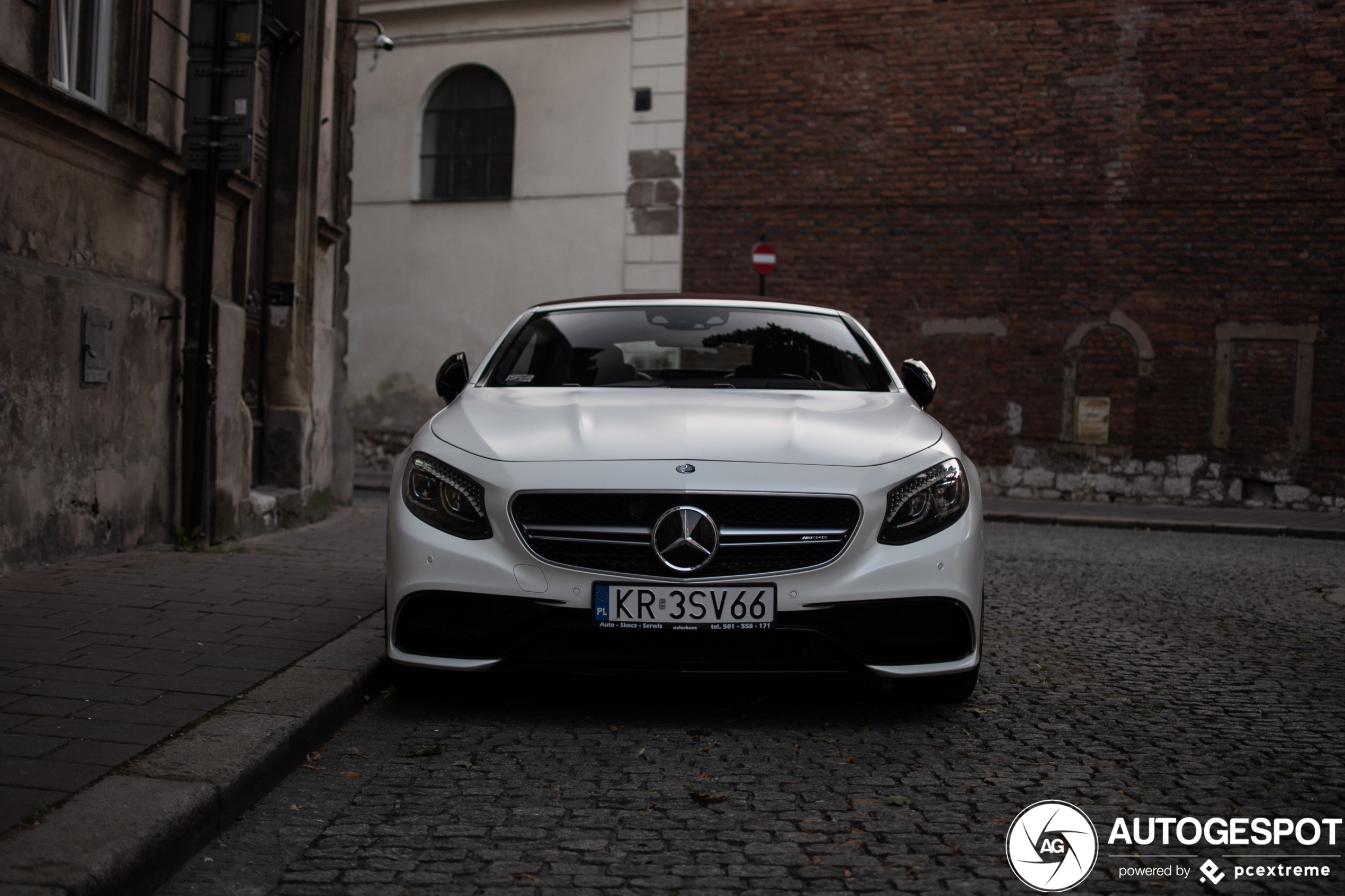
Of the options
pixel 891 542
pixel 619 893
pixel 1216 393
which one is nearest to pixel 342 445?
pixel 891 542

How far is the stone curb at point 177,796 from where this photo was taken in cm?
236

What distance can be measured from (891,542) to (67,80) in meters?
5.35

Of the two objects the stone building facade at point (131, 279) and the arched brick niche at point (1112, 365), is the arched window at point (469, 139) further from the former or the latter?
the arched brick niche at point (1112, 365)

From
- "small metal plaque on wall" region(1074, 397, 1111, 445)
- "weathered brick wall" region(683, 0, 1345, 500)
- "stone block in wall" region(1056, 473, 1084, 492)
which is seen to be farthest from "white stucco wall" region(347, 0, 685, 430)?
"stone block in wall" region(1056, 473, 1084, 492)

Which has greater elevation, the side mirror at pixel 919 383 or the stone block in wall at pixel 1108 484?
the side mirror at pixel 919 383

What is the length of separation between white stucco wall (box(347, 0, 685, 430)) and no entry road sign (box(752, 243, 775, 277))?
4.96 feet

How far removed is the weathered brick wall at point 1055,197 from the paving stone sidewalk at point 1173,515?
26.6 inches

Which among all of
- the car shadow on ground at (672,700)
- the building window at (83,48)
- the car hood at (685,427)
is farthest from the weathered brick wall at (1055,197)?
the car shadow on ground at (672,700)

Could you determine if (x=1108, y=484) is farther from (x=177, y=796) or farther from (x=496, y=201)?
(x=177, y=796)

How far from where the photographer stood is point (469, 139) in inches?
722

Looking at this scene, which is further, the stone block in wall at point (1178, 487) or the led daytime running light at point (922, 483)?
the stone block in wall at point (1178, 487)

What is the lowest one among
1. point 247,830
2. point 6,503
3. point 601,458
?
point 247,830

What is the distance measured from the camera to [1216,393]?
1530 centimetres

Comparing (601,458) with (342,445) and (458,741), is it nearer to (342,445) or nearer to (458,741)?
(458,741)
